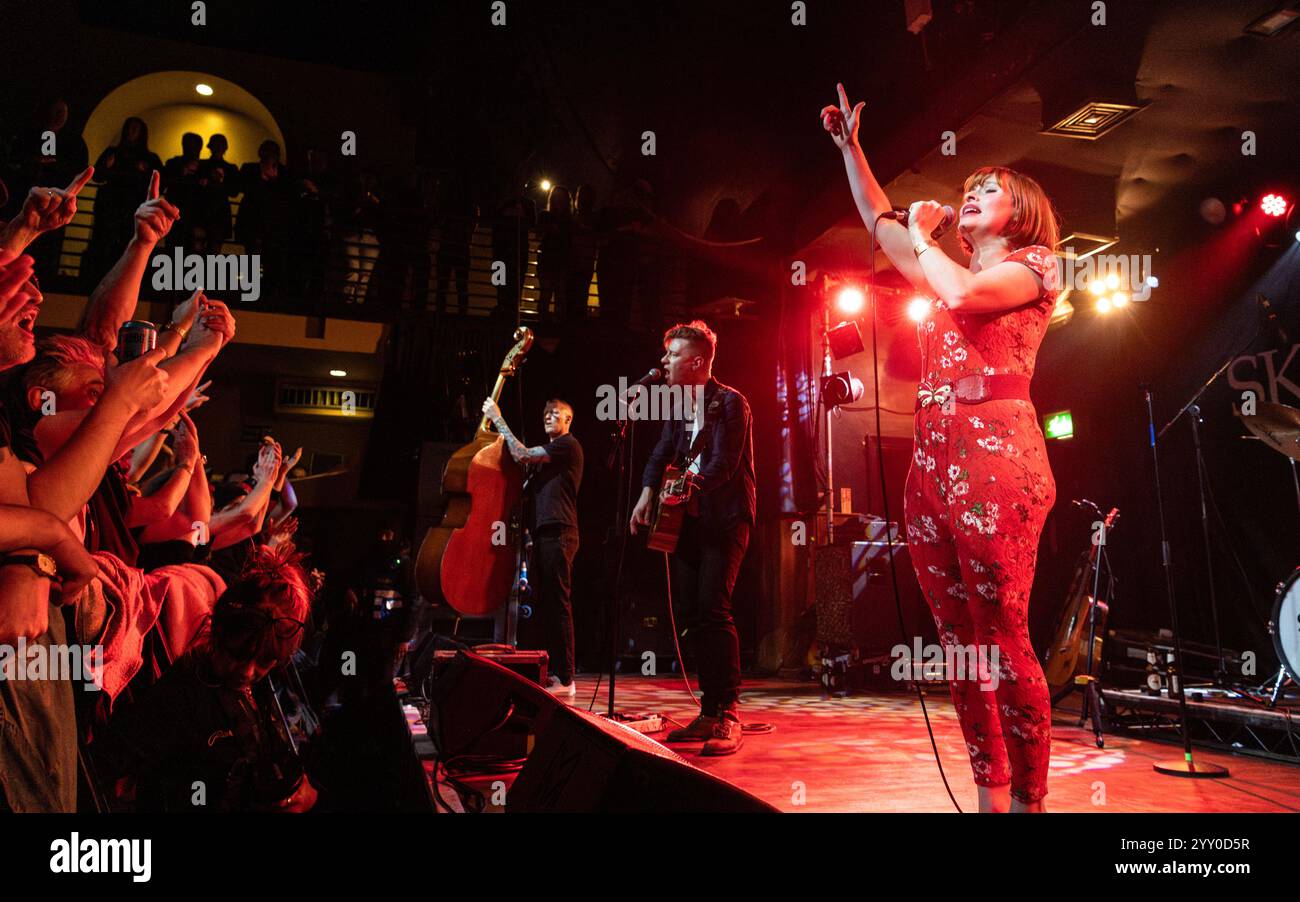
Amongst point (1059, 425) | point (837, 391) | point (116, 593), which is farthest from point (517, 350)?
point (1059, 425)

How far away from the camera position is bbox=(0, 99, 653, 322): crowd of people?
739 centimetres

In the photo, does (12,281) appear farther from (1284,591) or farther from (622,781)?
(1284,591)

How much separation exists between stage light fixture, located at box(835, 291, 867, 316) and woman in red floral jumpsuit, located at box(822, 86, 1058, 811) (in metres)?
5.67

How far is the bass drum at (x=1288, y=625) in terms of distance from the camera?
155 inches

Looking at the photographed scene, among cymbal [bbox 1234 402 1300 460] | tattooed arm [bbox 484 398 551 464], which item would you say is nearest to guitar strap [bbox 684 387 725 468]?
tattooed arm [bbox 484 398 551 464]

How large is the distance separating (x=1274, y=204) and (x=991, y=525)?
6197 millimetres

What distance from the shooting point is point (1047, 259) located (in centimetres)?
187

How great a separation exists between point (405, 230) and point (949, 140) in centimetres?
543

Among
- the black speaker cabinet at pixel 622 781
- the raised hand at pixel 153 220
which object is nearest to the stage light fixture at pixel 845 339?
the raised hand at pixel 153 220

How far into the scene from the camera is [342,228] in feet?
25.7

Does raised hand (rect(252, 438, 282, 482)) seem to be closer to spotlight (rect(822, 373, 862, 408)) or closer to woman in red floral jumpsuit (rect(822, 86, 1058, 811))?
woman in red floral jumpsuit (rect(822, 86, 1058, 811))

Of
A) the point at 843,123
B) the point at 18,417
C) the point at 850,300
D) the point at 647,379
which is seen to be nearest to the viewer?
the point at 18,417
